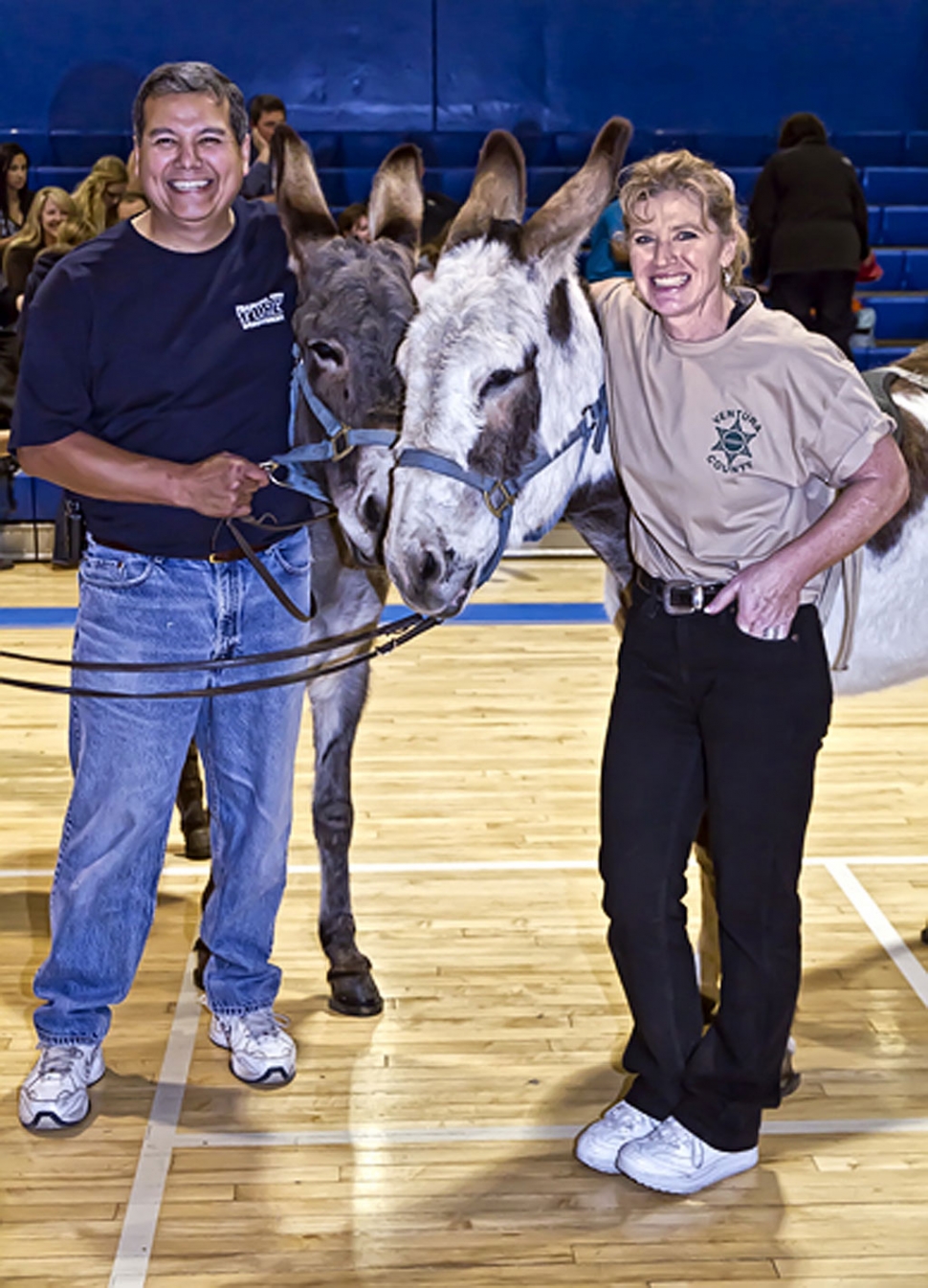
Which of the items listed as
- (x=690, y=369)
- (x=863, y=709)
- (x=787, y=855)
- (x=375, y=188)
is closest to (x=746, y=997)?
Result: (x=787, y=855)

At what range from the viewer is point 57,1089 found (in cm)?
298

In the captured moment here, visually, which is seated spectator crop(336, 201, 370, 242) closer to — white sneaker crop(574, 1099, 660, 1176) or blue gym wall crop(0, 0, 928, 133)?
white sneaker crop(574, 1099, 660, 1176)

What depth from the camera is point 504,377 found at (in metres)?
2.53

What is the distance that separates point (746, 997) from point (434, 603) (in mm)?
967

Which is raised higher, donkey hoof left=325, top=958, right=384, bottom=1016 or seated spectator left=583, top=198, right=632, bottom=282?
seated spectator left=583, top=198, right=632, bottom=282

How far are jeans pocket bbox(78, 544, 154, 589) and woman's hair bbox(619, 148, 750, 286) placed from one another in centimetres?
116

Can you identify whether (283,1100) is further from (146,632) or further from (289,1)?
(289,1)

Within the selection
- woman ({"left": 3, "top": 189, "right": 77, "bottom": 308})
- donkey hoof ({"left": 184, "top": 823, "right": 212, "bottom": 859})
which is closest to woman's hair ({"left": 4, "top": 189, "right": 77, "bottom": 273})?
woman ({"left": 3, "top": 189, "right": 77, "bottom": 308})

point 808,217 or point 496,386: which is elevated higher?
point 808,217

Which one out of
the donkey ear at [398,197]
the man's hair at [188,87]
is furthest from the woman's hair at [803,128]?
the man's hair at [188,87]

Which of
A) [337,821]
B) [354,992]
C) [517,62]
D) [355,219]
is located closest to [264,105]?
[355,219]

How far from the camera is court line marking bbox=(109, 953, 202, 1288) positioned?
2561mm

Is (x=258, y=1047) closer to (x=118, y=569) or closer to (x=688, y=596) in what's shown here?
(x=118, y=569)

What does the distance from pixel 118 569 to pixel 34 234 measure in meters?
5.75
